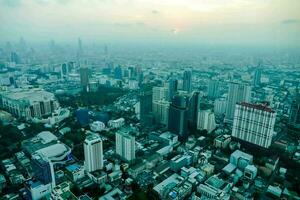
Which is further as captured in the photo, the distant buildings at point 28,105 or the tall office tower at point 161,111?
the distant buildings at point 28,105

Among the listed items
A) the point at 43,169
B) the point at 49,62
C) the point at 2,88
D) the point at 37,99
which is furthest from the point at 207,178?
the point at 49,62

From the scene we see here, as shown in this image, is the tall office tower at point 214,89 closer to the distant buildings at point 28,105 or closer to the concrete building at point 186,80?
the concrete building at point 186,80

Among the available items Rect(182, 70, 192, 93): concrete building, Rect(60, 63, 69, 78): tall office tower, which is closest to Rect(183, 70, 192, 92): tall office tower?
Rect(182, 70, 192, 93): concrete building

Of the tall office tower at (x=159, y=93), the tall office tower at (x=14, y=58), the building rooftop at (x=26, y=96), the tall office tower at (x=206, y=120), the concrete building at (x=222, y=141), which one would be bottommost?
the concrete building at (x=222, y=141)

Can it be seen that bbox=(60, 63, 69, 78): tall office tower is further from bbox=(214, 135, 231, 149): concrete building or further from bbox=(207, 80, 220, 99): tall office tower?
bbox=(214, 135, 231, 149): concrete building

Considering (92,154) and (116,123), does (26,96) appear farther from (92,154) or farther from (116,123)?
(92,154)

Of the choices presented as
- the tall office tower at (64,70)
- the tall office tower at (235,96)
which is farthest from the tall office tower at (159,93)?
the tall office tower at (64,70)

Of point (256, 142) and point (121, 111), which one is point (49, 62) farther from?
point (256, 142)
